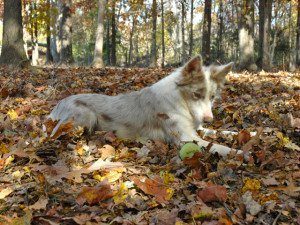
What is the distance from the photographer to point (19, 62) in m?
10.6

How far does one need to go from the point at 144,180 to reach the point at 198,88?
2.04 metres

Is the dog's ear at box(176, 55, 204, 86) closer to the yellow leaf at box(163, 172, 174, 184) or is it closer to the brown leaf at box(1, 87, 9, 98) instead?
the yellow leaf at box(163, 172, 174, 184)

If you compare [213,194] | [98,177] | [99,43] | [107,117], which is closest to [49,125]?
[107,117]

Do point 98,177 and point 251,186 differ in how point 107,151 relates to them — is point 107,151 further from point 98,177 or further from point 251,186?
point 251,186

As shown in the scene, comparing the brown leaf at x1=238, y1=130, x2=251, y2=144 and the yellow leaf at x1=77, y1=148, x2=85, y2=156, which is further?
the brown leaf at x1=238, y1=130, x2=251, y2=144

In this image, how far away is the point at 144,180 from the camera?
123 inches

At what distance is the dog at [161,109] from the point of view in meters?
4.51

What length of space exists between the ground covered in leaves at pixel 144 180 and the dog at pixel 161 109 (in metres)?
0.25

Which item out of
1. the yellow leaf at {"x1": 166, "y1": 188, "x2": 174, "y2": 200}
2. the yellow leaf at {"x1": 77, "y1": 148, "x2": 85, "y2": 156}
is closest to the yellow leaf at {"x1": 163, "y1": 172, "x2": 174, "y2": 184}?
the yellow leaf at {"x1": 166, "y1": 188, "x2": 174, "y2": 200}

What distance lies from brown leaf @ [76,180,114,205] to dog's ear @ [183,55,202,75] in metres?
2.48

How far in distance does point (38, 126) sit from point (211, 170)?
137 inches

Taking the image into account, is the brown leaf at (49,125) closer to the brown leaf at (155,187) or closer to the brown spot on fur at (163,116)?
the brown spot on fur at (163,116)

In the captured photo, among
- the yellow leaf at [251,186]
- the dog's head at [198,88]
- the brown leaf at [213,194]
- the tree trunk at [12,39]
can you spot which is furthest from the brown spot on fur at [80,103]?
the tree trunk at [12,39]

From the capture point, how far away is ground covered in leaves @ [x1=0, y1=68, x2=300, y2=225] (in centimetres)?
244
